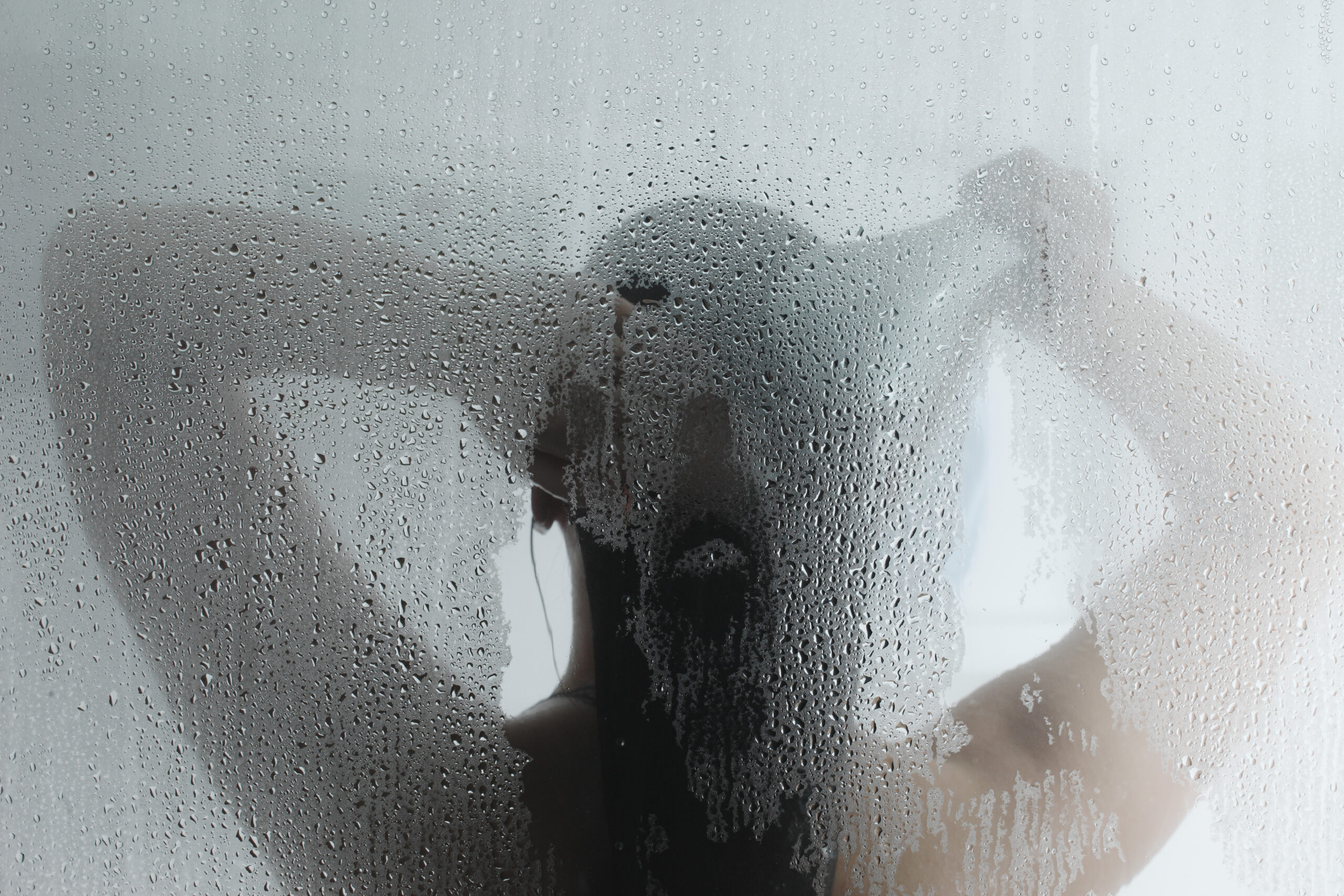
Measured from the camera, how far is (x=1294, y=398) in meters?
0.56

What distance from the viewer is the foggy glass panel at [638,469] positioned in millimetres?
500

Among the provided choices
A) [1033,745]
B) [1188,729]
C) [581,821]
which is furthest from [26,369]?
[1188,729]

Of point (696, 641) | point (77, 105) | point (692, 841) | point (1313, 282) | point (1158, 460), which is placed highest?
point (77, 105)

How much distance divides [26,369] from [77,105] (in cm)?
21

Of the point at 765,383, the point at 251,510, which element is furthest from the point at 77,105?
the point at 765,383

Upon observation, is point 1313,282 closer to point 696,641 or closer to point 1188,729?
point 1188,729

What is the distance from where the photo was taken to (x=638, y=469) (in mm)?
512

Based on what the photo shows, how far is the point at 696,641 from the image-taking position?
509mm

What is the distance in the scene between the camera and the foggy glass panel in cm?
50

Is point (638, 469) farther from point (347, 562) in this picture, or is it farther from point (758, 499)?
point (347, 562)

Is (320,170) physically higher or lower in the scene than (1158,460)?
higher

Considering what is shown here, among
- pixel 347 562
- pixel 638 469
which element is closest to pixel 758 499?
pixel 638 469

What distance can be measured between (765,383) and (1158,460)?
322 mm

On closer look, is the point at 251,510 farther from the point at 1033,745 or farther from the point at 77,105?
the point at 1033,745
